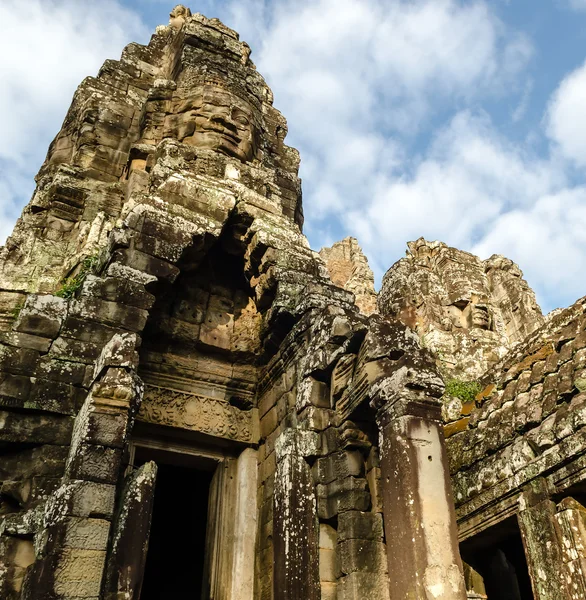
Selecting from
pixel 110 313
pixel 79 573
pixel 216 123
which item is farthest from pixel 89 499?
pixel 216 123

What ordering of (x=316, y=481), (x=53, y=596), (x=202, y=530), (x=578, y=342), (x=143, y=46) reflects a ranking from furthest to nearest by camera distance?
(x=143, y=46), (x=202, y=530), (x=578, y=342), (x=316, y=481), (x=53, y=596)

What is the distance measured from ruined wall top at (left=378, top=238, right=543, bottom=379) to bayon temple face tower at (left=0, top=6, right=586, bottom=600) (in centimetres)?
10

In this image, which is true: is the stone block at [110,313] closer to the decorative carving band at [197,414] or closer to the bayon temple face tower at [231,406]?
the bayon temple face tower at [231,406]

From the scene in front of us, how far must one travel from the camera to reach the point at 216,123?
9.45 metres

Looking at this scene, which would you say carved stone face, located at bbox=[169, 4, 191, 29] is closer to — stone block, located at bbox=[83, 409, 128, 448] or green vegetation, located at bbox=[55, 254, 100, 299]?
green vegetation, located at bbox=[55, 254, 100, 299]

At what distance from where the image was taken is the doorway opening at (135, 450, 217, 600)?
33.2 ft

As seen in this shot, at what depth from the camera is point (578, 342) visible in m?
6.23

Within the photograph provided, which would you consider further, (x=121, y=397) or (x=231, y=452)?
(x=231, y=452)

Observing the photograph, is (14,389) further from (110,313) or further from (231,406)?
→ (231,406)

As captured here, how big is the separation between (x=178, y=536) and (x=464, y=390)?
606cm

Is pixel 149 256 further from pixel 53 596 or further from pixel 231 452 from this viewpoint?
pixel 53 596

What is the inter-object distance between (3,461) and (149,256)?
2.65 meters

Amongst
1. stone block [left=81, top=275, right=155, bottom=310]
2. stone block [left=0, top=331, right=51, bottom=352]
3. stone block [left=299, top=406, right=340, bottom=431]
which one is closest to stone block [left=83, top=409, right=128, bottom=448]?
stone block [left=0, top=331, right=51, bottom=352]

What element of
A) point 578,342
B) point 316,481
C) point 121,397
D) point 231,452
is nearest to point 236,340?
point 231,452
